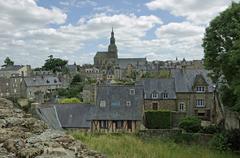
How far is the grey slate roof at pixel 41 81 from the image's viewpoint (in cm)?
9119

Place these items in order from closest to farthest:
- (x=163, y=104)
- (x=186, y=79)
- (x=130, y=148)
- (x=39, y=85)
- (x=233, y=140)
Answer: (x=130, y=148) → (x=233, y=140) → (x=163, y=104) → (x=186, y=79) → (x=39, y=85)

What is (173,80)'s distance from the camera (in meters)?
45.5

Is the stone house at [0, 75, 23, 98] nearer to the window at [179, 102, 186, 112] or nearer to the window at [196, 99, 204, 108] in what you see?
the window at [179, 102, 186, 112]

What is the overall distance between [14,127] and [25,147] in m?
1.30

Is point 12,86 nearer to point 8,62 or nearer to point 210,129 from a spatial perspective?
point 8,62

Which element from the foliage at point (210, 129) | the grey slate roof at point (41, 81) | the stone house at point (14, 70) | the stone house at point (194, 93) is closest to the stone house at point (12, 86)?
the grey slate roof at point (41, 81)

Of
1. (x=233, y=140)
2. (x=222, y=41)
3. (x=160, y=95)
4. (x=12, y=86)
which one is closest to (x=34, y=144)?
(x=233, y=140)

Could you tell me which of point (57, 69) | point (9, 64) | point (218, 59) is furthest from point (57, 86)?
point (218, 59)

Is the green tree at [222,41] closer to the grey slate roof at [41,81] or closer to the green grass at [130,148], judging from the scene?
the green grass at [130,148]

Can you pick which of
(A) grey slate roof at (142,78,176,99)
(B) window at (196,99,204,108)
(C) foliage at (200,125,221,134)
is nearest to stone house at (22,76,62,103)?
(A) grey slate roof at (142,78,176,99)

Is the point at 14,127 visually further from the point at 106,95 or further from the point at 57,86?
the point at 57,86

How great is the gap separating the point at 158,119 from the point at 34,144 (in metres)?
36.9

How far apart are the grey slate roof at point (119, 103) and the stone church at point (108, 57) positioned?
120999 mm

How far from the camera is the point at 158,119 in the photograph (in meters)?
40.8
